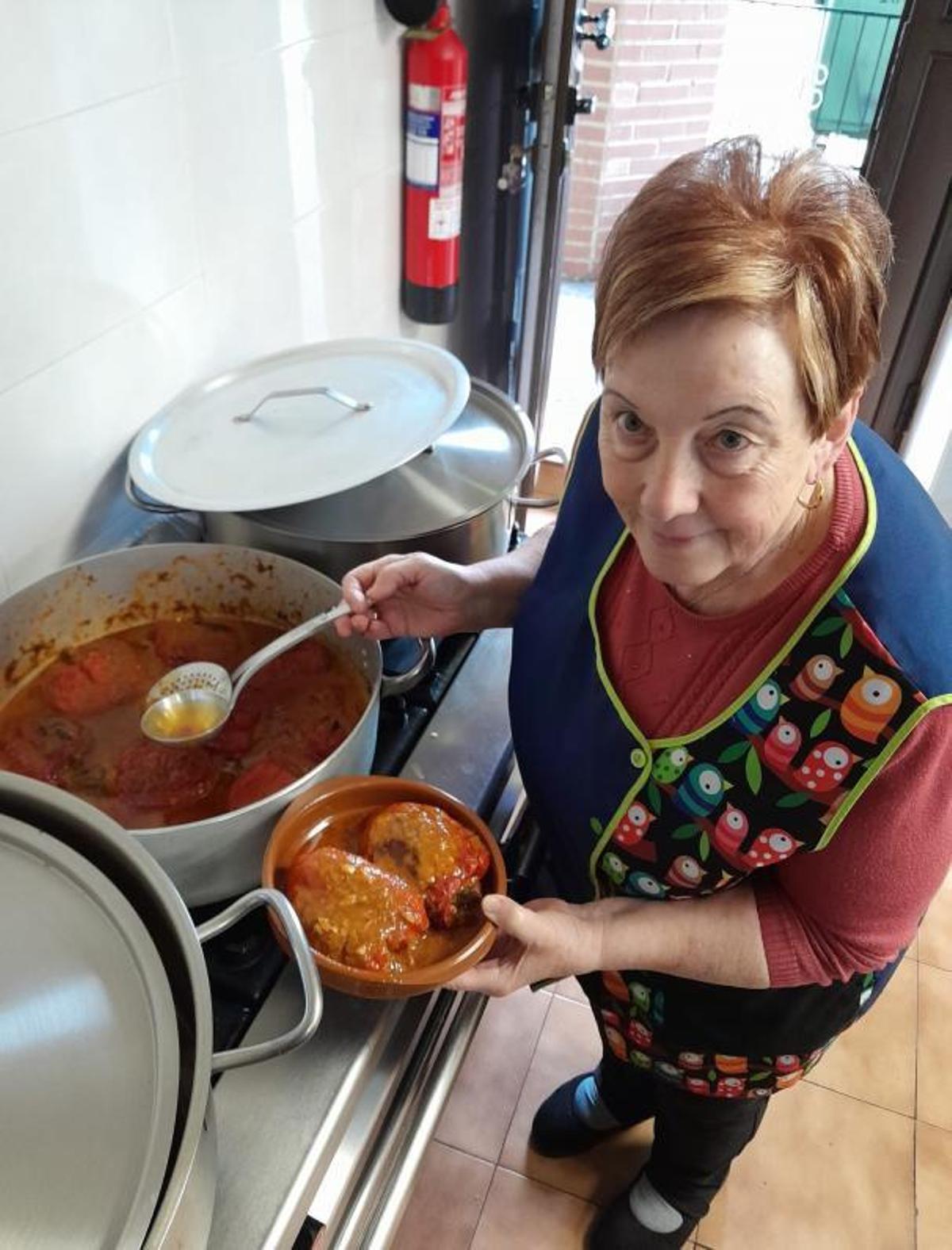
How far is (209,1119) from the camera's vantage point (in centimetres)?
54

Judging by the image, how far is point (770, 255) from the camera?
0.60 metres

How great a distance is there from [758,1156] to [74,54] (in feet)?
5.77

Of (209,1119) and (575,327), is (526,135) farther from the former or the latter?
(209,1119)

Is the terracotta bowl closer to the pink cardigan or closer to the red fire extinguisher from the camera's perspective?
the pink cardigan

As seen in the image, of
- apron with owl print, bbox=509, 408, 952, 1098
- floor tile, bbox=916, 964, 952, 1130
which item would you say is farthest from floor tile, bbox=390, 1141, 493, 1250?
floor tile, bbox=916, 964, 952, 1130

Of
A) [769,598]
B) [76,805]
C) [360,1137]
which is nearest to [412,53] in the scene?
[769,598]

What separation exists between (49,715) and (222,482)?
28 cm

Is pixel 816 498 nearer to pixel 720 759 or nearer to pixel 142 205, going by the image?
pixel 720 759

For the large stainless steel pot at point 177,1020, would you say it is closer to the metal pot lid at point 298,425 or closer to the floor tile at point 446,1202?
the metal pot lid at point 298,425

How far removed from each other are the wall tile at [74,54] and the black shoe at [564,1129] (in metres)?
1.47

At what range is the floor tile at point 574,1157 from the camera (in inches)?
60.0

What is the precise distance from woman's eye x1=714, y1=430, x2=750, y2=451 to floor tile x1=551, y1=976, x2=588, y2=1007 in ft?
4.48

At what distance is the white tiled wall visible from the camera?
0.86 m

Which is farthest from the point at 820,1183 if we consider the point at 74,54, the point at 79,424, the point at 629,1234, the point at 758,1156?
the point at 74,54
